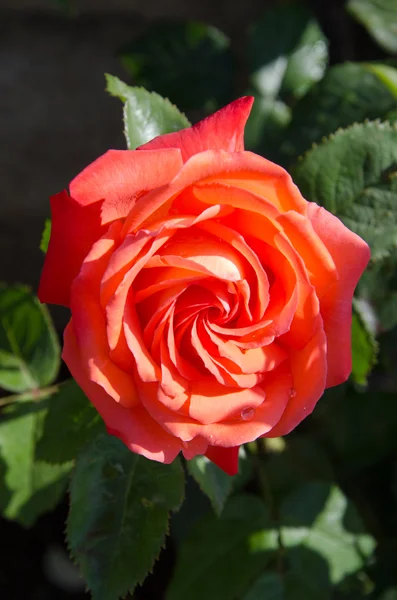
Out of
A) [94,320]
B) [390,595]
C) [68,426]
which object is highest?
[94,320]

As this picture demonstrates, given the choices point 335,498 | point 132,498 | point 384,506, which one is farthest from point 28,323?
point 384,506

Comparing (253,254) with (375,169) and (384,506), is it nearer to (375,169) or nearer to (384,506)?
(375,169)

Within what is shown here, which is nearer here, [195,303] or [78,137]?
[195,303]

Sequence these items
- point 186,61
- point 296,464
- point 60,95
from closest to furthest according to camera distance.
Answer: point 186,61 < point 296,464 < point 60,95

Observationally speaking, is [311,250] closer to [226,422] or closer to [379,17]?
[226,422]

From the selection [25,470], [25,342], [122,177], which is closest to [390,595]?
[25,470]

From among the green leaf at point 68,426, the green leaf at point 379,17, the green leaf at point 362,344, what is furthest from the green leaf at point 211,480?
the green leaf at point 379,17

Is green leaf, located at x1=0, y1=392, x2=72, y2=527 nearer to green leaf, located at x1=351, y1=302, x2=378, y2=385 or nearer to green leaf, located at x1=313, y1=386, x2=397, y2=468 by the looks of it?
green leaf, located at x1=351, y1=302, x2=378, y2=385
